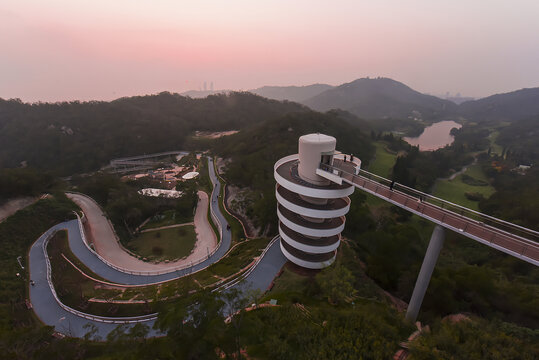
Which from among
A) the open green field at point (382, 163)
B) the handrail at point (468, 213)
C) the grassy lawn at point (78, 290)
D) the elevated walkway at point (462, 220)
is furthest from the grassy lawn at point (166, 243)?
the open green field at point (382, 163)

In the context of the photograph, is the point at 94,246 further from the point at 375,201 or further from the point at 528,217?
the point at 528,217

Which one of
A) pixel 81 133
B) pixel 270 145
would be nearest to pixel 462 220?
pixel 270 145

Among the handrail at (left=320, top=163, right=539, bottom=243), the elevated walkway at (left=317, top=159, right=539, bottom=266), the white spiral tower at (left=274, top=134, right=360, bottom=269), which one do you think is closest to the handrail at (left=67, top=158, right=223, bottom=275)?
the white spiral tower at (left=274, top=134, right=360, bottom=269)

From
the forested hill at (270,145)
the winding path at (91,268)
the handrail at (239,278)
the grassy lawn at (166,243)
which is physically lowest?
the grassy lawn at (166,243)

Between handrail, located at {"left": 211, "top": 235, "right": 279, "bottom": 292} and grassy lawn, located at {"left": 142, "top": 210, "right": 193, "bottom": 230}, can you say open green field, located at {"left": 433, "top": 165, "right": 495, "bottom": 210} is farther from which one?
grassy lawn, located at {"left": 142, "top": 210, "right": 193, "bottom": 230}

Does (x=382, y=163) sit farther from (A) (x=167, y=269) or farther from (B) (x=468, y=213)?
(A) (x=167, y=269)

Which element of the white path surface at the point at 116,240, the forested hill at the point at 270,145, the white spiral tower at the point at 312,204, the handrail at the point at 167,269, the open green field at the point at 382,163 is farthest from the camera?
the open green field at the point at 382,163

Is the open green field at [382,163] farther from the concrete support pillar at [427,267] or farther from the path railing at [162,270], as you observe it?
the concrete support pillar at [427,267]
